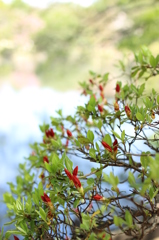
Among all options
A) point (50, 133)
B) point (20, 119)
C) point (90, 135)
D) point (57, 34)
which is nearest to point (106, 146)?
point (90, 135)

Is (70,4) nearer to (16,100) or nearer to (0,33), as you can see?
(0,33)

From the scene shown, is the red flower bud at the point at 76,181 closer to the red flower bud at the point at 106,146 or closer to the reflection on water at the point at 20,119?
the red flower bud at the point at 106,146

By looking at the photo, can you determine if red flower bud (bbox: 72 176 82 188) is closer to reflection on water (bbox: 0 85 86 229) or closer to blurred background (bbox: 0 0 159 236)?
reflection on water (bbox: 0 85 86 229)

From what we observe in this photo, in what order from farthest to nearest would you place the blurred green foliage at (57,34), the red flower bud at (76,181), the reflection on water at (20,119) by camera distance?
the blurred green foliage at (57,34) → the reflection on water at (20,119) → the red flower bud at (76,181)

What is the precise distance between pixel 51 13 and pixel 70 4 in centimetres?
61

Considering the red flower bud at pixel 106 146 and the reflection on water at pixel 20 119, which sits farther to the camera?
the reflection on water at pixel 20 119

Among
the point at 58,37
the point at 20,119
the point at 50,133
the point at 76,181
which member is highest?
the point at 58,37

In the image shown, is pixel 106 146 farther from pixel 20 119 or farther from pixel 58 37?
pixel 58 37

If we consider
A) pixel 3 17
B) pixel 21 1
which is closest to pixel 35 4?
pixel 21 1

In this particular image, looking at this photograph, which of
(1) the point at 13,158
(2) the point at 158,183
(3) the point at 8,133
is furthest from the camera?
(3) the point at 8,133

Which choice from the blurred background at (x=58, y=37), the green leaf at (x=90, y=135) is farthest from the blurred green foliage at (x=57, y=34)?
the green leaf at (x=90, y=135)

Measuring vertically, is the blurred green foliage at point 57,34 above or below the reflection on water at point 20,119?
above

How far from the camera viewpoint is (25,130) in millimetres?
2758

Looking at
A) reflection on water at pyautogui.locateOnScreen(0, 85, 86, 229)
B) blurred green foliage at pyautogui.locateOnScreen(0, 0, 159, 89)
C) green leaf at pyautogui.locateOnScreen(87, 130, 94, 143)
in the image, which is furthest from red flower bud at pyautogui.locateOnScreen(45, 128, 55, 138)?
blurred green foliage at pyautogui.locateOnScreen(0, 0, 159, 89)
